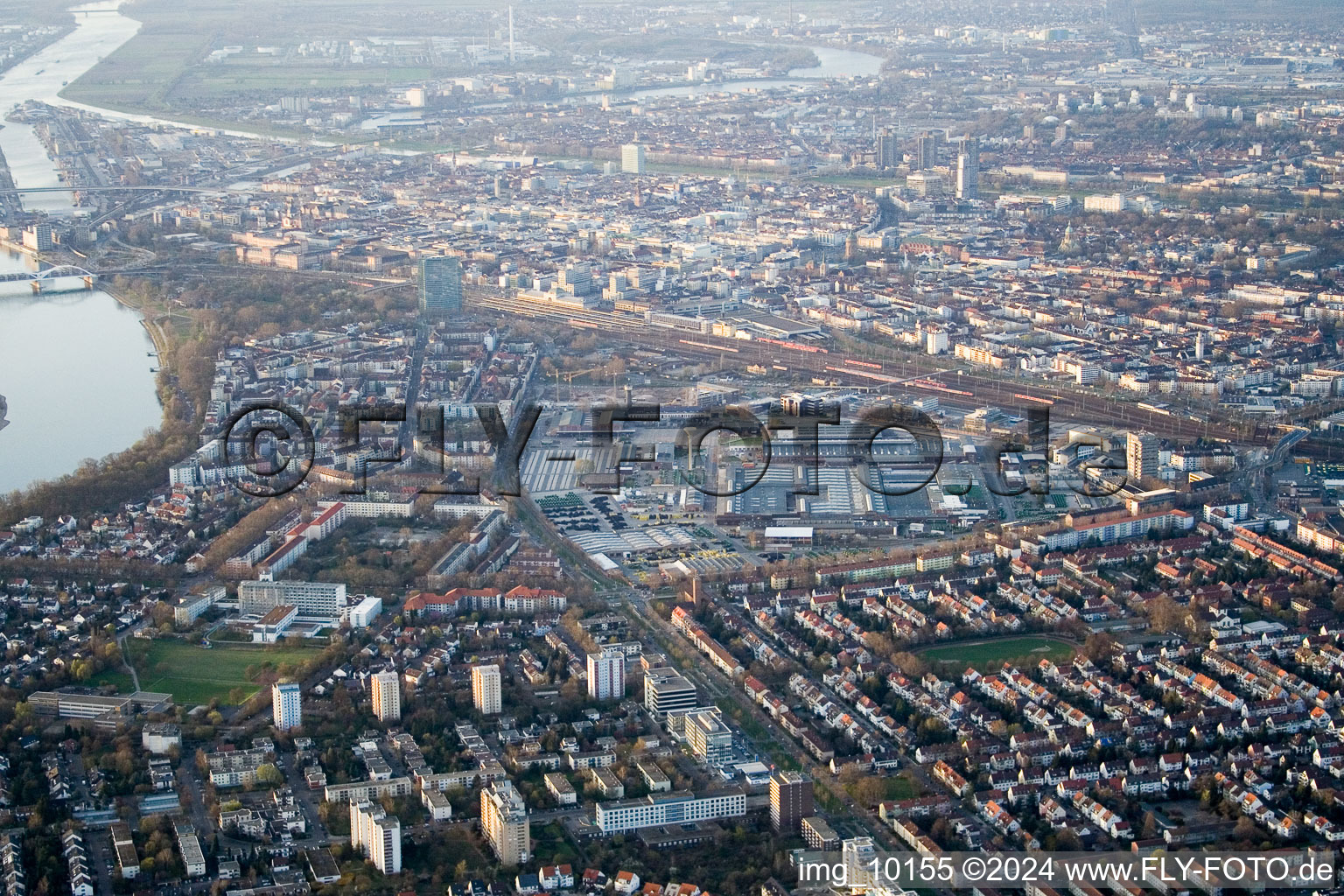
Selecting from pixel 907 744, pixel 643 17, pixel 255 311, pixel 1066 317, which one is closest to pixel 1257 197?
pixel 1066 317

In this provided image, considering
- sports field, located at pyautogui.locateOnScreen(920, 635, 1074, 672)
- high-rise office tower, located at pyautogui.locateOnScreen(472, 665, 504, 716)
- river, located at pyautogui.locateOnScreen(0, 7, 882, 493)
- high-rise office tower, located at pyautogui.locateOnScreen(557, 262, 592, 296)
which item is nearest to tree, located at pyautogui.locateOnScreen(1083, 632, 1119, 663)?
sports field, located at pyautogui.locateOnScreen(920, 635, 1074, 672)

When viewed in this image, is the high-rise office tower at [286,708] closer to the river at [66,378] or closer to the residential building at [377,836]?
the residential building at [377,836]

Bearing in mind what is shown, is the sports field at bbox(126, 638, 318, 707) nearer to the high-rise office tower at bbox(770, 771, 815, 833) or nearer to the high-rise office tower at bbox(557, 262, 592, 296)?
the high-rise office tower at bbox(770, 771, 815, 833)

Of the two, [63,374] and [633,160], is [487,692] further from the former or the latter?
[633,160]

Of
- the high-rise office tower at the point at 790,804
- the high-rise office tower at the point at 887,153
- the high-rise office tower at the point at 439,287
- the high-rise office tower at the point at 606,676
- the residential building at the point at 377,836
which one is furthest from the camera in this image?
the high-rise office tower at the point at 887,153

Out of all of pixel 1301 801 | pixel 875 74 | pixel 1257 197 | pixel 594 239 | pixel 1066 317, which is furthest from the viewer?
pixel 875 74

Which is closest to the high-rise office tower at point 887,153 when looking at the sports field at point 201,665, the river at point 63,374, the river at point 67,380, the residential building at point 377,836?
the river at point 63,374

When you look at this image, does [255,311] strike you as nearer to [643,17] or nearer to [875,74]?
[875,74]
